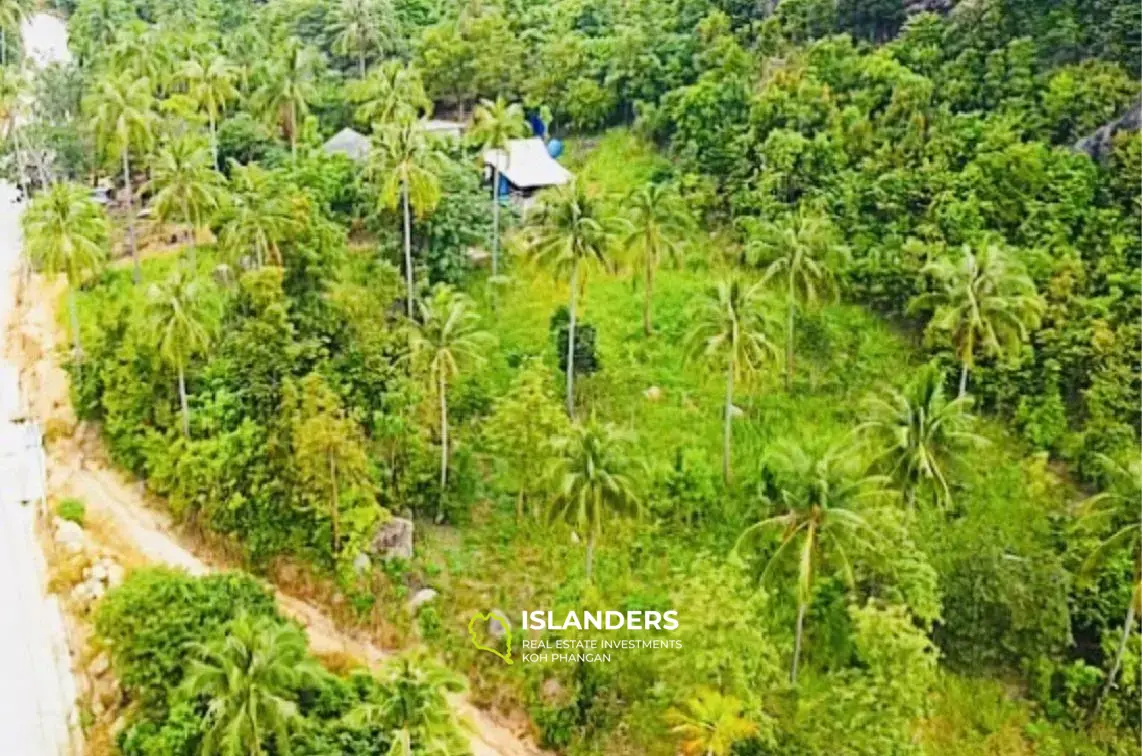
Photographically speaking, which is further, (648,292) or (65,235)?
(648,292)

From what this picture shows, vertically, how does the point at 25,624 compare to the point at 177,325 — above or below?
below

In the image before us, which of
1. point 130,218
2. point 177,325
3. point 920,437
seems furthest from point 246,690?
point 130,218

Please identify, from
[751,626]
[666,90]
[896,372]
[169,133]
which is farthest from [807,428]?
[169,133]

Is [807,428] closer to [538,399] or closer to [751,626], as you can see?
[538,399]

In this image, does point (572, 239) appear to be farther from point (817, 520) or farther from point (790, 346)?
point (817, 520)

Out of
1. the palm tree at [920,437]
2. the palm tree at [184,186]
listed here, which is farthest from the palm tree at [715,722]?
the palm tree at [184,186]

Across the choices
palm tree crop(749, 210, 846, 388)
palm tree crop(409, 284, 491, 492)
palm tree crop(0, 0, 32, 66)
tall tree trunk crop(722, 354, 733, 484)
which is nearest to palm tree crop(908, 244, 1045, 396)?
palm tree crop(749, 210, 846, 388)
